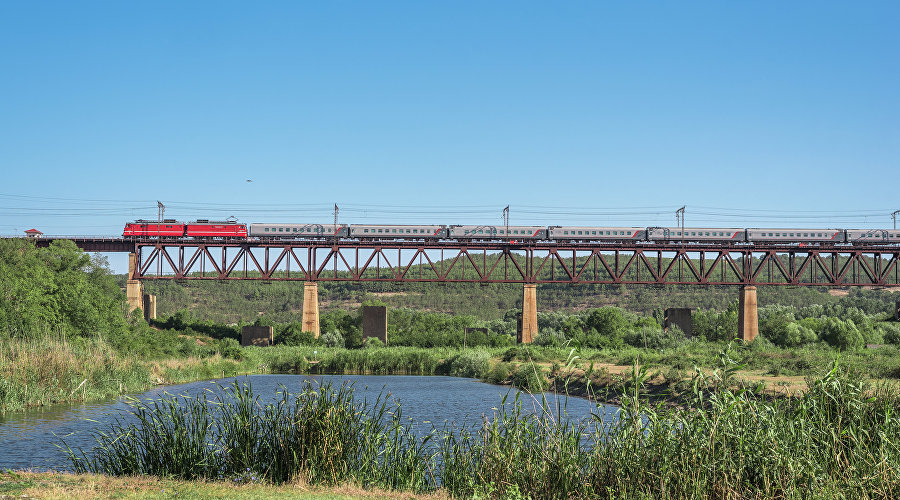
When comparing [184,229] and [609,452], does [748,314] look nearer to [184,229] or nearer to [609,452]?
[184,229]

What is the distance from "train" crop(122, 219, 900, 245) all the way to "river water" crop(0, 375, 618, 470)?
2901cm

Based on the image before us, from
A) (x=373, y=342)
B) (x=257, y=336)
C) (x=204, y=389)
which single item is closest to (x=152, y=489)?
(x=204, y=389)

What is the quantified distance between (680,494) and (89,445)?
55.8 ft

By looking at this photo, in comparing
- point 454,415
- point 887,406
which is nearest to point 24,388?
point 454,415

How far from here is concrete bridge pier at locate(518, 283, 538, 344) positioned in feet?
249

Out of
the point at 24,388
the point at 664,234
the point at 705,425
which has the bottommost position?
the point at 24,388

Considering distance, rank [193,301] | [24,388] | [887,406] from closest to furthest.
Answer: [887,406] → [24,388] → [193,301]

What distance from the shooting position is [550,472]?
13.4m

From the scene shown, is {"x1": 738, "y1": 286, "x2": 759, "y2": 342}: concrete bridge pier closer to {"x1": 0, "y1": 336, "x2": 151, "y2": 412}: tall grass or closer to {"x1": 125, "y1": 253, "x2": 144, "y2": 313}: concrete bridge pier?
{"x1": 0, "y1": 336, "x2": 151, "y2": 412}: tall grass

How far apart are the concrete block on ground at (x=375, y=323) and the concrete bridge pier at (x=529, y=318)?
14060 millimetres

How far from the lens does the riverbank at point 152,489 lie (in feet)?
42.0

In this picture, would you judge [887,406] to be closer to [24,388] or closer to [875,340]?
[24,388]

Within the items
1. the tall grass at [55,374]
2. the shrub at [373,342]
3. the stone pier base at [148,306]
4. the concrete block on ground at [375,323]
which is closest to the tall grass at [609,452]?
the tall grass at [55,374]

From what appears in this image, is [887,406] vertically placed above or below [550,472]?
above
